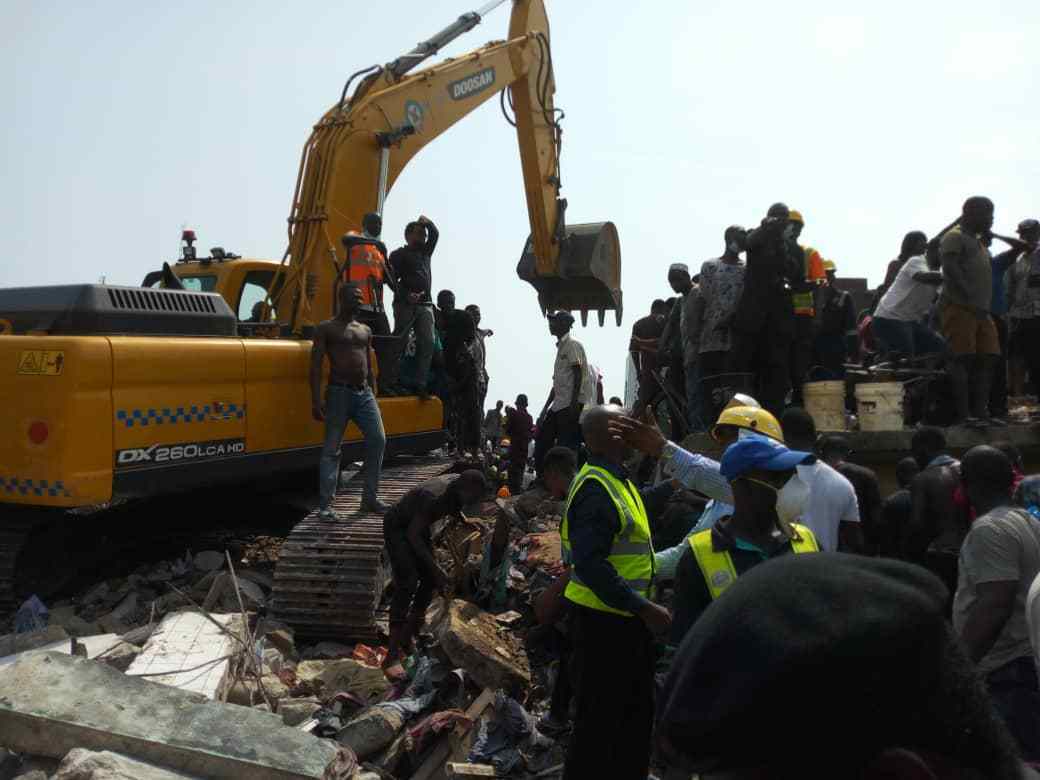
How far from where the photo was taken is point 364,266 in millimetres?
8891

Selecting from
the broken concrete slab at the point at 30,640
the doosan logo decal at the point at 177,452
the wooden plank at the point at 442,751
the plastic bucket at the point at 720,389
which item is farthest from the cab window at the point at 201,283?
the wooden plank at the point at 442,751

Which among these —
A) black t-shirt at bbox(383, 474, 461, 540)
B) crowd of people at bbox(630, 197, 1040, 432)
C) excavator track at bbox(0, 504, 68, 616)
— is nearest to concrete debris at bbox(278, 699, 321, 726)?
black t-shirt at bbox(383, 474, 461, 540)

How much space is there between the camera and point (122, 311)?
7.37m

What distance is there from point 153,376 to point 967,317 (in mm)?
5890

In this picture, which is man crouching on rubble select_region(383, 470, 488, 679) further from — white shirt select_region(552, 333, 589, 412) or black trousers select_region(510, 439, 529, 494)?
black trousers select_region(510, 439, 529, 494)

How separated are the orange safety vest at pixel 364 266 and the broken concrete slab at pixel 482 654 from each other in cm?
316

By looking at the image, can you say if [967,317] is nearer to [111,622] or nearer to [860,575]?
[111,622]

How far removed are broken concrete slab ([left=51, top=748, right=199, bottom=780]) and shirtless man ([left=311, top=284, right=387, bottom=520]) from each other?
11.1 ft

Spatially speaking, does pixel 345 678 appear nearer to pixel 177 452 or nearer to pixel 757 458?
pixel 177 452

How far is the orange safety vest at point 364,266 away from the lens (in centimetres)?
886

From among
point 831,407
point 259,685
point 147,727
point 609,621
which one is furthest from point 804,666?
point 831,407

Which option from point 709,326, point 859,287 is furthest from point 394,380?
point 859,287

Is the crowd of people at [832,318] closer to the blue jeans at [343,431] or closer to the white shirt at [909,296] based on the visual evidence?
the white shirt at [909,296]

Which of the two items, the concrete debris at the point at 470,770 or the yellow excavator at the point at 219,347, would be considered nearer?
the concrete debris at the point at 470,770
